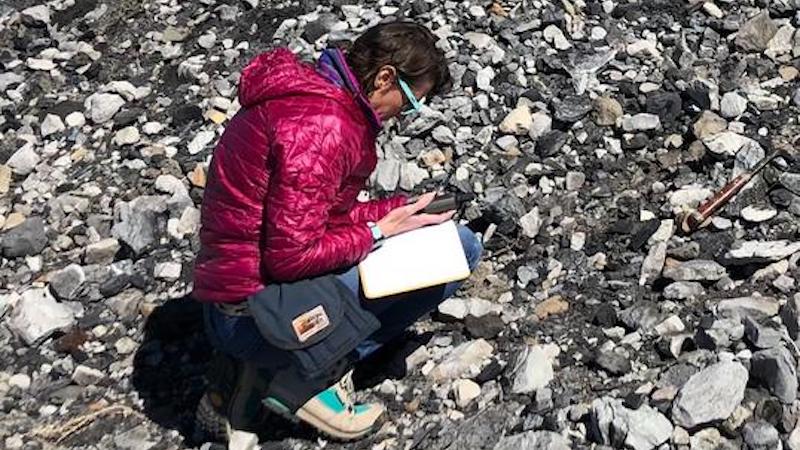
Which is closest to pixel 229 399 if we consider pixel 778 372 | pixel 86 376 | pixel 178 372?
pixel 178 372

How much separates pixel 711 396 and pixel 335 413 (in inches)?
59.9

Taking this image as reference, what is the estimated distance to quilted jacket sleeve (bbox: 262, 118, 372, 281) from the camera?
442cm

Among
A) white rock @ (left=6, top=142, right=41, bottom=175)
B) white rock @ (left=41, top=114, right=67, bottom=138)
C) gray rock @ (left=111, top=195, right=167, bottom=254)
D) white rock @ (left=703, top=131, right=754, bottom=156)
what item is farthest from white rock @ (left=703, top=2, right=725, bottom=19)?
white rock @ (left=6, top=142, right=41, bottom=175)

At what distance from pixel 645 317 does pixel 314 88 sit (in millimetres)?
1933

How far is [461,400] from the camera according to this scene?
537 cm

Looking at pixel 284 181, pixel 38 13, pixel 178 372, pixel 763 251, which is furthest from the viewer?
pixel 38 13

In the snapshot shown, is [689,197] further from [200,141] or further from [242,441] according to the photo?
[200,141]

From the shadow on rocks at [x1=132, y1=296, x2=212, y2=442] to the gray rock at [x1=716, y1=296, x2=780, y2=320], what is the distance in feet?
7.71

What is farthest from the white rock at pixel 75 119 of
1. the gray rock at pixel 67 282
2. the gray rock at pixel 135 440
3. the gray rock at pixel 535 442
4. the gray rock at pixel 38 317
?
the gray rock at pixel 535 442

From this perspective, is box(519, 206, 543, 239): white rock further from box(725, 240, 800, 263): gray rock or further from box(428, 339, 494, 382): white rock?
box(725, 240, 800, 263): gray rock

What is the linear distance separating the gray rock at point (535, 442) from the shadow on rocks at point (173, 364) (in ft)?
4.63

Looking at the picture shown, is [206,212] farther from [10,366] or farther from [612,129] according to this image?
[612,129]

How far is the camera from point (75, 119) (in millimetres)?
7301

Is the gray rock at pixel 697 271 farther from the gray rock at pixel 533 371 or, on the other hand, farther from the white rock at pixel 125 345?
the white rock at pixel 125 345
